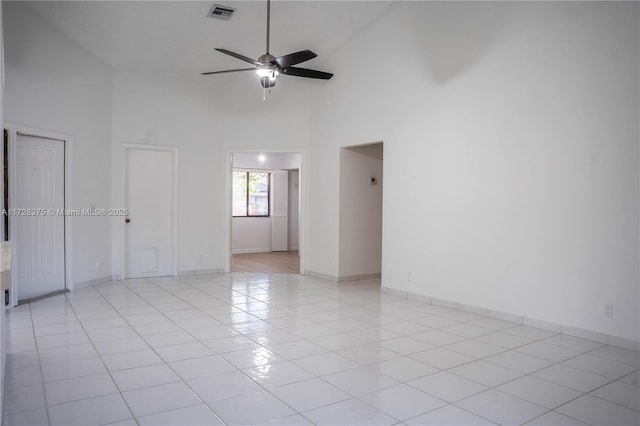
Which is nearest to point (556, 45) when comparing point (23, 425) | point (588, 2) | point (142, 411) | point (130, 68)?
point (588, 2)

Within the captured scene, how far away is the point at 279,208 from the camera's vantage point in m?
11.5

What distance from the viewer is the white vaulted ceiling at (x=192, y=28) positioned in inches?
204

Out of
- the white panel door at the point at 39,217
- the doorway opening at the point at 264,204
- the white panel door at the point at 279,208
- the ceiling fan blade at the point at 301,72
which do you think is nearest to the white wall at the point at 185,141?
the white panel door at the point at 39,217

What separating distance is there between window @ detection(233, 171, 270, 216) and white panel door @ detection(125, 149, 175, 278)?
3.56m

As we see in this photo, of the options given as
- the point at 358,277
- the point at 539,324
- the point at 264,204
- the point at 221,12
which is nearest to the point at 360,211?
the point at 358,277

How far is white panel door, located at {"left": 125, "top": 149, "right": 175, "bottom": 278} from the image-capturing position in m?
7.15

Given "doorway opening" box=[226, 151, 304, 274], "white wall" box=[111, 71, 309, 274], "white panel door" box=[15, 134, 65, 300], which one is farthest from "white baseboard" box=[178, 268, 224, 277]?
"doorway opening" box=[226, 151, 304, 274]

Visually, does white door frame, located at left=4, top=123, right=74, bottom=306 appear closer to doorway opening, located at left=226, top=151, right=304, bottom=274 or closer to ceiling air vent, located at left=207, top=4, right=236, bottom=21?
ceiling air vent, located at left=207, top=4, right=236, bottom=21

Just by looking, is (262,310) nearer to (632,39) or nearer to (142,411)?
(142,411)

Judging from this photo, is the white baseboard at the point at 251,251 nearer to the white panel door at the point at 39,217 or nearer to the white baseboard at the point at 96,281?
the white baseboard at the point at 96,281

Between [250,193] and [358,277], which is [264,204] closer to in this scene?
[250,193]

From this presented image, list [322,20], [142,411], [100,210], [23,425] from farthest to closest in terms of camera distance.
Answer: [100,210], [322,20], [142,411], [23,425]

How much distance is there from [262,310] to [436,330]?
76.4 inches

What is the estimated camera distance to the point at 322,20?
598 centimetres
